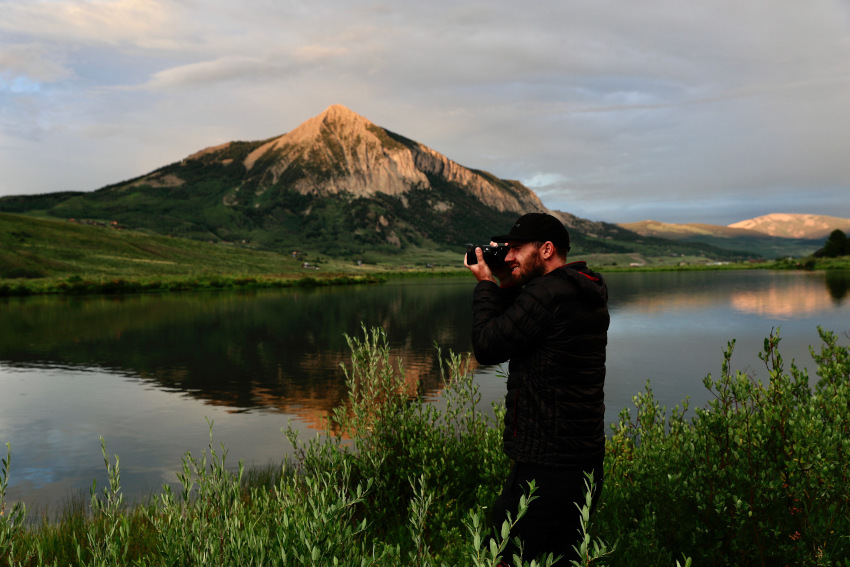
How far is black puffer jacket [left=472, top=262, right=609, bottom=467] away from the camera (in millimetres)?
4000

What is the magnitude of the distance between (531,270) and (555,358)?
0.72 meters

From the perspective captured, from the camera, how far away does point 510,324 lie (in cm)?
402

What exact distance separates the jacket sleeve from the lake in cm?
491

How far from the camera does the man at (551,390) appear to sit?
13.1 ft

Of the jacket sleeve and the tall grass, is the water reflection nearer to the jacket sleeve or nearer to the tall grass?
the tall grass

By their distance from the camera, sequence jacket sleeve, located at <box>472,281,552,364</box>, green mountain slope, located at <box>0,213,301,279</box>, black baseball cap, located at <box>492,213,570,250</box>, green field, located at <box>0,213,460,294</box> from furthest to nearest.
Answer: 1. green mountain slope, located at <box>0,213,301,279</box>
2. green field, located at <box>0,213,460,294</box>
3. black baseball cap, located at <box>492,213,570,250</box>
4. jacket sleeve, located at <box>472,281,552,364</box>

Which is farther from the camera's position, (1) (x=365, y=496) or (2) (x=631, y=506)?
(1) (x=365, y=496)

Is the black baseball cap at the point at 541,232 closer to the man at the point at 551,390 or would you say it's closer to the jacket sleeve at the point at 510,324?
the man at the point at 551,390

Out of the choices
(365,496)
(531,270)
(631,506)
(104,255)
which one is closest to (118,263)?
(104,255)

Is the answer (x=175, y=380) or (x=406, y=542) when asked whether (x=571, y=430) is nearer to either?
(x=406, y=542)

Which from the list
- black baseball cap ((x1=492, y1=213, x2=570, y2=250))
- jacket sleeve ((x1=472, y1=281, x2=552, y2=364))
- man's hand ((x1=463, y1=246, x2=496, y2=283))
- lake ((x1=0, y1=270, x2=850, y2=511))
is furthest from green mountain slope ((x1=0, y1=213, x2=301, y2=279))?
black baseball cap ((x1=492, y1=213, x2=570, y2=250))

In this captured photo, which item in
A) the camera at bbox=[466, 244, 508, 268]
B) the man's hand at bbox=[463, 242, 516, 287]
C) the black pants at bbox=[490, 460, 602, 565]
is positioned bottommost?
the black pants at bbox=[490, 460, 602, 565]

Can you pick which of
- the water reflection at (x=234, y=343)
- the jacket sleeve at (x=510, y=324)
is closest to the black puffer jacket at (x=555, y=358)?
the jacket sleeve at (x=510, y=324)

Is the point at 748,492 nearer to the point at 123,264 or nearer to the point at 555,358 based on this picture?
the point at 555,358
